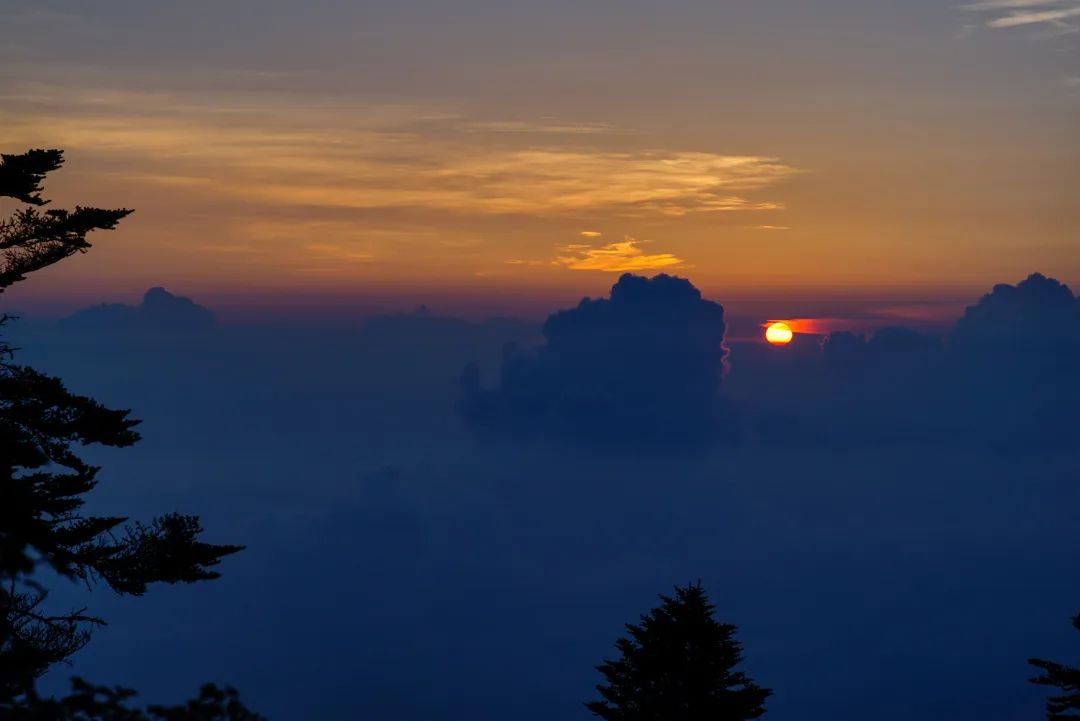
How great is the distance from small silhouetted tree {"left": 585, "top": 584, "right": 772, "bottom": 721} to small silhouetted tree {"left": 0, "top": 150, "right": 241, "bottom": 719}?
839 inches

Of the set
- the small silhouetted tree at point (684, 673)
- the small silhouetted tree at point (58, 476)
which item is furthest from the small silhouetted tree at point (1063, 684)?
the small silhouetted tree at point (58, 476)

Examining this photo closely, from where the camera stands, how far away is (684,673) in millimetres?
41281

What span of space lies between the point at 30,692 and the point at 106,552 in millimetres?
15393

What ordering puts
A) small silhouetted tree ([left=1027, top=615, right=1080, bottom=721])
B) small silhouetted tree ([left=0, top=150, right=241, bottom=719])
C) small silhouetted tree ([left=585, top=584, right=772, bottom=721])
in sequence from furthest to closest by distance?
small silhouetted tree ([left=585, top=584, right=772, bottom=721]) → small silhouetted tree ([left=1027, top=615, right=1080, bottom=721]) → small silhouetted tree ([left=0, top=150, right=241, bottom=719])

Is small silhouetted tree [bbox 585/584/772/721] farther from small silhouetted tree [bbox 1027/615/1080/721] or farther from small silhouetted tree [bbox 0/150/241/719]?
small silhouetted tree [bbox 0/150/241/719]

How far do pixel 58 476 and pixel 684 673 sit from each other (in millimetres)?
26389

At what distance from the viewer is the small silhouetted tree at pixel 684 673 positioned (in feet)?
130

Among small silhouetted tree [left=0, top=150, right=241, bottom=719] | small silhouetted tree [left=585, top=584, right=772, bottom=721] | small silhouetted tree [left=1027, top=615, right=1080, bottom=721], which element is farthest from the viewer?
small silhouetted tree [left=585, top=584, right=772, bottom=721]

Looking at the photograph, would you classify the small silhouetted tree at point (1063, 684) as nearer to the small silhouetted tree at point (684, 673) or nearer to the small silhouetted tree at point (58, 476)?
the small silhouetted tree at point (684, 673)

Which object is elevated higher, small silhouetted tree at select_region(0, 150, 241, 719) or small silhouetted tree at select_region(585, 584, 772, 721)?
small silhouetted tree at select_region(0, 150, 241, 719)

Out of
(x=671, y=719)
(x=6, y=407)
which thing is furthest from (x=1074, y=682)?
(x=6, y=407)

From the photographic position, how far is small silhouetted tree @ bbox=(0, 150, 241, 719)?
21.2 metres

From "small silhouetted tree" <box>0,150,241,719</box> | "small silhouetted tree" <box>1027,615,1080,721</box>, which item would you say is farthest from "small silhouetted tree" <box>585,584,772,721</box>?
"small silhouetted tree" <box>0,150,241,719</box>

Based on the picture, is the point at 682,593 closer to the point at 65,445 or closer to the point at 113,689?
the point at 65,445
